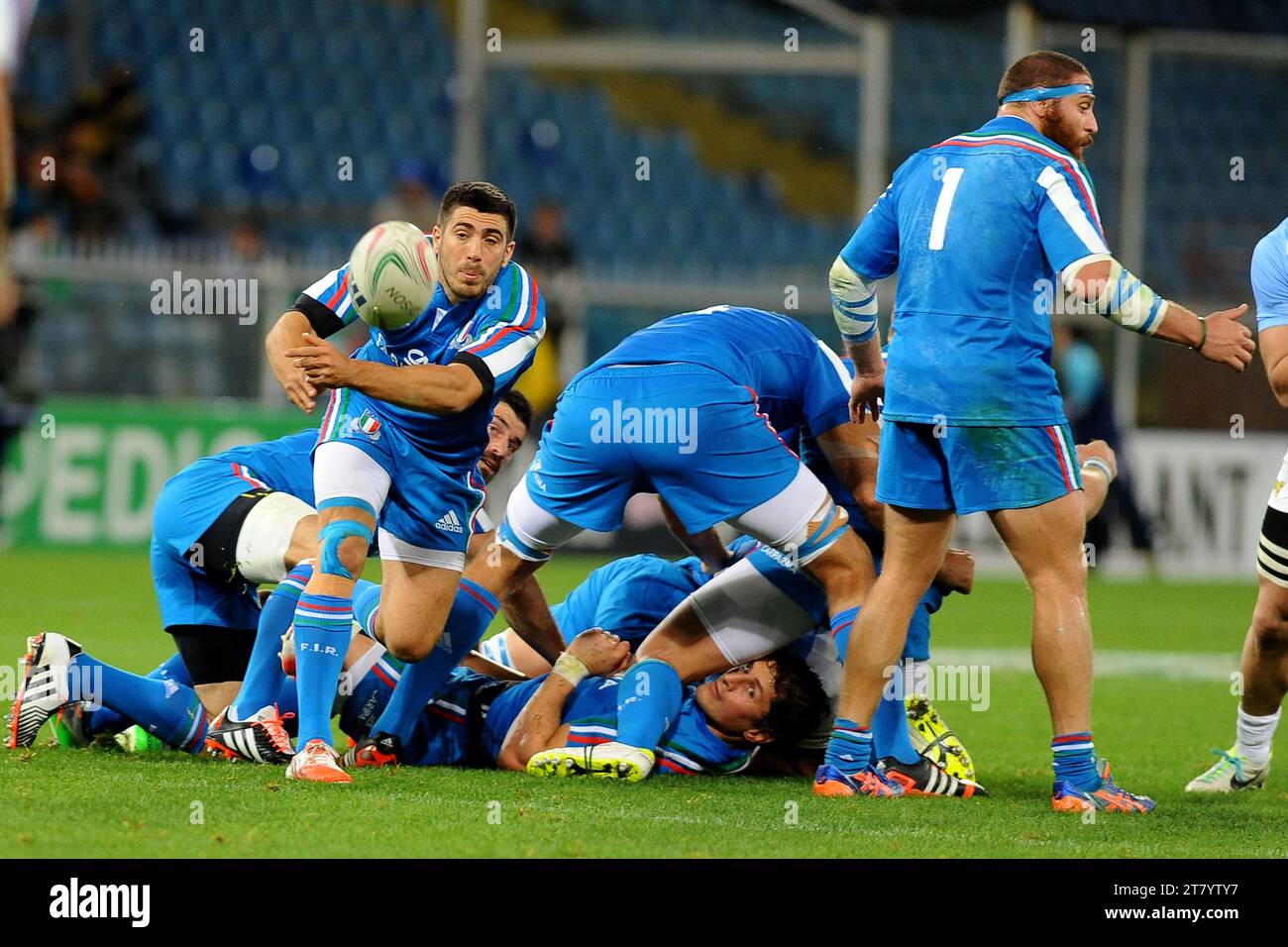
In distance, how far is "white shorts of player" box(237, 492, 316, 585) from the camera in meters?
6.20

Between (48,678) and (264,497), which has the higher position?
(264,497)

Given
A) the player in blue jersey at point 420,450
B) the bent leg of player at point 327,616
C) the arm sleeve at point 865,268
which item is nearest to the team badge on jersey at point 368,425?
the player in blue jersey at point 420,450

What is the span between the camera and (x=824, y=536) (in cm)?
579

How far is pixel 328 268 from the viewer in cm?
1533

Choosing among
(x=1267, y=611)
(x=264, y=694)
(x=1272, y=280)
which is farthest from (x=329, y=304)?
(x=1267, y=611)

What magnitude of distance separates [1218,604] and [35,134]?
38.3 ft

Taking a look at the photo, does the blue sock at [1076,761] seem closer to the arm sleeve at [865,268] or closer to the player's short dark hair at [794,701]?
the player's short dark hair at [794,701]

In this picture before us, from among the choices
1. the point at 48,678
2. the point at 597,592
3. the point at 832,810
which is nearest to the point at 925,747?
the point at 832,810

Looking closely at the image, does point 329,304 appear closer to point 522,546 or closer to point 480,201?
point 480,201

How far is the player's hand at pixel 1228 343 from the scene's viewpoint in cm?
495

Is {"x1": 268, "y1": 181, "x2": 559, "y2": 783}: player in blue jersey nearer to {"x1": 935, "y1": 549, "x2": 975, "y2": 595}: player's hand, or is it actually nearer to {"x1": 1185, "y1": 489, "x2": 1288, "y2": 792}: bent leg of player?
{"x1": 935, "y1": 549, "x2": 975, "y2": 595}: player's hand

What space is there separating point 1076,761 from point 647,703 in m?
1.38

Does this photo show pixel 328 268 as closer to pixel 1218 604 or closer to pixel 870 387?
pixel 1218 604

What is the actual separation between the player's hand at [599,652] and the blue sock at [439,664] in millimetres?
329
